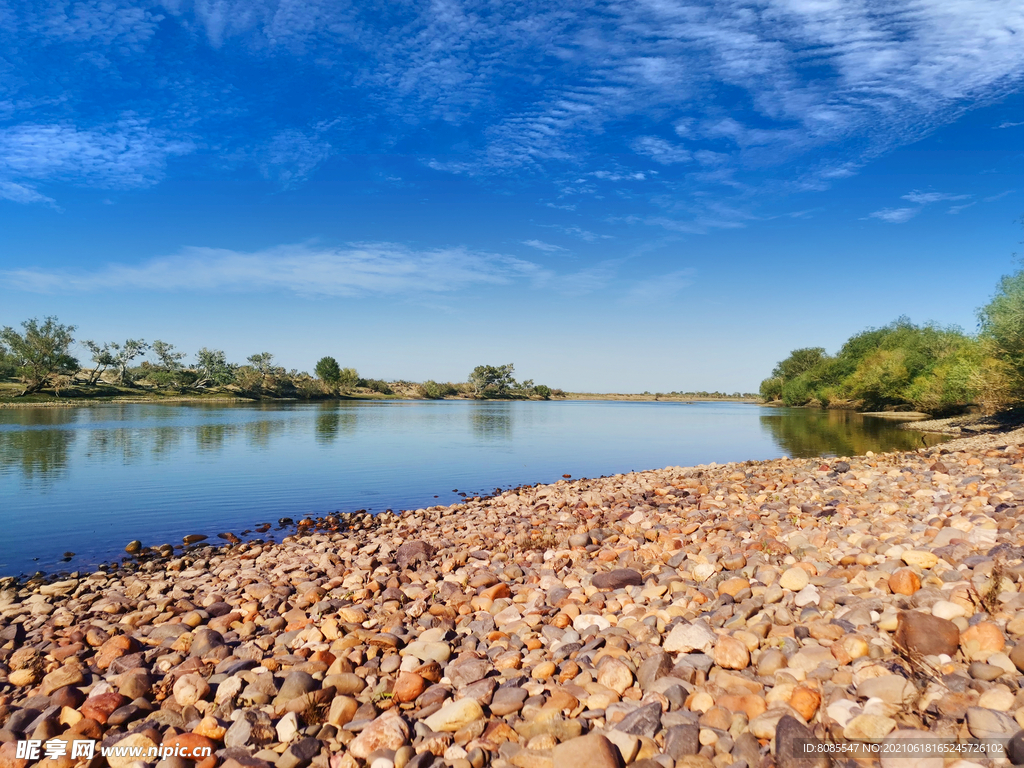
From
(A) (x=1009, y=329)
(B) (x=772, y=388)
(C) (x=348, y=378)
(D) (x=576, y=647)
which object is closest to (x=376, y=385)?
(C) (x=348, y=378)

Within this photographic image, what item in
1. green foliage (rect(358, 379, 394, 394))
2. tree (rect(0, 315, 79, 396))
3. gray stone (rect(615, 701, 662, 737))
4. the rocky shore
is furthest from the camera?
green foliage (rect(358, 379, 394, 394))

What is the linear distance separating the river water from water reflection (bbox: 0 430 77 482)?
0.08 m

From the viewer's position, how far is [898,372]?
6800 cm

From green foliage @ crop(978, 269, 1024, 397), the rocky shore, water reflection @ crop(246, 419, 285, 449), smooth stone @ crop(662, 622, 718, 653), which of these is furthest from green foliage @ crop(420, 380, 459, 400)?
smooth stone @ crop(662, 622, 718, 653)

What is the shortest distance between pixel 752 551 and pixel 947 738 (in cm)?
434

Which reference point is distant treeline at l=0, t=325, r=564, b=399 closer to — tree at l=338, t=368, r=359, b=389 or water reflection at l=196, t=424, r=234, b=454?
tree at l=338, t=368, r=359, b=389

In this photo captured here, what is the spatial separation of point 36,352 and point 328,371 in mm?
62087

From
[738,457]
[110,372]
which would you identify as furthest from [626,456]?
[110,372]

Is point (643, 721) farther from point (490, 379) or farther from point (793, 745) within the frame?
point (490, 379)

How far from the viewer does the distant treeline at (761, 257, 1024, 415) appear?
32531 mm

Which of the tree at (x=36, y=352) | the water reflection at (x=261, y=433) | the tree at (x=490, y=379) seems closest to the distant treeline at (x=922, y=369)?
the water reflection at (x=261, y=433)

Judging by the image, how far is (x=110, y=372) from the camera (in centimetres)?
10119

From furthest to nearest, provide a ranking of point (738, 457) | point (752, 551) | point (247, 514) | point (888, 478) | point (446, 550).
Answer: point (738, 457) → point (247, 514) → point (888, 478) → point (446, 550) → point (752, 551)

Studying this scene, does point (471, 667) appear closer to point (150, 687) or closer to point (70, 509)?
point (150, 687)
